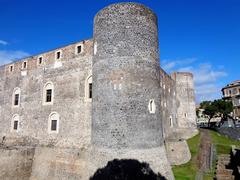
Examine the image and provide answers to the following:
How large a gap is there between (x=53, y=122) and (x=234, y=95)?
5332cm

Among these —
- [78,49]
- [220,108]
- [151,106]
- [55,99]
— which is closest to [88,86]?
[78,49]

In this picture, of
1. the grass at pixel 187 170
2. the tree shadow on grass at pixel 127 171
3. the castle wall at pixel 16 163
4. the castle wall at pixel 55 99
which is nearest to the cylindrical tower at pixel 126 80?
the tree shadow on grass at pixel 127 171

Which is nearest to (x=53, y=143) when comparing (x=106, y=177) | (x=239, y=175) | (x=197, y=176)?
(x=106, y=177)

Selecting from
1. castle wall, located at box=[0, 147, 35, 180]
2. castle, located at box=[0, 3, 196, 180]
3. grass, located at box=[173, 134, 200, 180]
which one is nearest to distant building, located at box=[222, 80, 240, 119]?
castle, located at box=[0, 3, 196, 180]

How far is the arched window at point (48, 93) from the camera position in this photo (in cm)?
2015

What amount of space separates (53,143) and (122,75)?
31.9ft

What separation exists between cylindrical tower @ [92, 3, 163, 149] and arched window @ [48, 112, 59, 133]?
20.8 ft

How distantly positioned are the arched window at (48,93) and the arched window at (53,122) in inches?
50.9

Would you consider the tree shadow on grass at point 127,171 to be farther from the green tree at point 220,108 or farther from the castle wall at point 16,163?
the green tree at point 220,108

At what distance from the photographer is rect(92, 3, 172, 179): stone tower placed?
12945 mm

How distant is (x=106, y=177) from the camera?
1254cm

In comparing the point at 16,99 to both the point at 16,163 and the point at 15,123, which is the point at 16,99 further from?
the point at 16,163

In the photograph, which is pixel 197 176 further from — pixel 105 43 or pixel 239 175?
pixel 105 43

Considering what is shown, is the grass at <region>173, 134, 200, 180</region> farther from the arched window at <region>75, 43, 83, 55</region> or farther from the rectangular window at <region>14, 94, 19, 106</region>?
the rectangular window at <region>14, 94, 19, 106</region>
